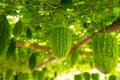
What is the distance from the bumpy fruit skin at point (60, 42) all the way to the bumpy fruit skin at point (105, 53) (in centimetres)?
23

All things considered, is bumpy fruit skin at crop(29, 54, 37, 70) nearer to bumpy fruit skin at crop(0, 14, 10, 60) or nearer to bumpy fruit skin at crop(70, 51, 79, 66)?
bumpy fruit skin at crop(70, 51, 79, 66)

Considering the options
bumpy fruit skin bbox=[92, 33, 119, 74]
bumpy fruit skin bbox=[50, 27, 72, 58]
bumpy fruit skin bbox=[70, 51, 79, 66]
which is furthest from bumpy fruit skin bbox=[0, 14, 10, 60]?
bumpy fruit skin bbox=[70, 51, 79, 66]

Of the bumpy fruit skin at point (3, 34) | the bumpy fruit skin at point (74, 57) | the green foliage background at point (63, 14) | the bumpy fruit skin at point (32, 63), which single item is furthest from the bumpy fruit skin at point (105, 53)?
the bumpy fruit skin at point (74, 57)

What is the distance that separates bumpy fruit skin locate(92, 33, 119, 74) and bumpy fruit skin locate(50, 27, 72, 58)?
231mm

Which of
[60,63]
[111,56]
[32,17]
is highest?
[32,17]

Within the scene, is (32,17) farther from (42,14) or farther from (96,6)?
(96,6)

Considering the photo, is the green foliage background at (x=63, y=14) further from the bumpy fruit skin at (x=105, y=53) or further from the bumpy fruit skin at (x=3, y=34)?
the bumpy fruit skin at (x=3, y=34)

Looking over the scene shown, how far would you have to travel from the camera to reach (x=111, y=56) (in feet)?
8.54

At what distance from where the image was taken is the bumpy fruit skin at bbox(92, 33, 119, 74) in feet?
8.43

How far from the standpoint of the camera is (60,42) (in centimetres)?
262

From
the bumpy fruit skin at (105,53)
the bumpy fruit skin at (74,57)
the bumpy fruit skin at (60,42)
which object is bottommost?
the bumpy fruit skin at (74,57)

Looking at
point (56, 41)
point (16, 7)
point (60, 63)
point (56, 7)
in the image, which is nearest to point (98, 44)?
point (56, 41)

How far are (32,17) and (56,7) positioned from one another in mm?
658

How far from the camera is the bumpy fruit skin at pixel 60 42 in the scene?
2.56m
